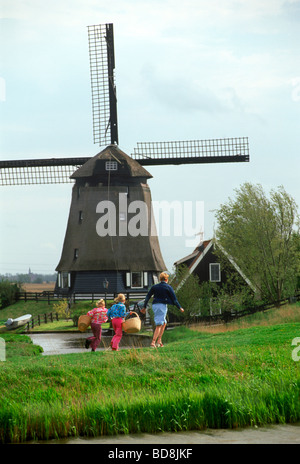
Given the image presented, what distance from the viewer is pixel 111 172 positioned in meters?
45.9

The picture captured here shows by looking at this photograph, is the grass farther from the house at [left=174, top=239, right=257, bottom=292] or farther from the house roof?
the house roof

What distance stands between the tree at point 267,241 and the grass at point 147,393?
2320cm

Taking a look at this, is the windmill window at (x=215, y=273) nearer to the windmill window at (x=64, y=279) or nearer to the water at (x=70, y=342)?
the water at (x=70, y=342)

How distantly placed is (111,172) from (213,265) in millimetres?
11221

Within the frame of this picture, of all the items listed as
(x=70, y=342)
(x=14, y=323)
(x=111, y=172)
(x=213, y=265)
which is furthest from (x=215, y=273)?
(x=70, y=342)

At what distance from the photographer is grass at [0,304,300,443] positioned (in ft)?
27.8

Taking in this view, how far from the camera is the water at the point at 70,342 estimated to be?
2355 centimetres

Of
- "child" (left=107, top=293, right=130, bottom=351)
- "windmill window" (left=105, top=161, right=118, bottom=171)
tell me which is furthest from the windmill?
"child" (left=107, top=293, right=130, bottom=351)

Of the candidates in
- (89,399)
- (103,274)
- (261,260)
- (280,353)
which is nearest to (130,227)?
(103,274)

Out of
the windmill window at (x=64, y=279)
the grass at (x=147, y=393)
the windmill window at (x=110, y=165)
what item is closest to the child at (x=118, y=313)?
the grass at (x=147, y=393)

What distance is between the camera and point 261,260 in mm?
37156

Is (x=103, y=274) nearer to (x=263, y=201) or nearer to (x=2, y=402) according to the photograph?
(x=263, y=201)

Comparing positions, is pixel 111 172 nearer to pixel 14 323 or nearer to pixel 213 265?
pixel 213 265

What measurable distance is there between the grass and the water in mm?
10036
